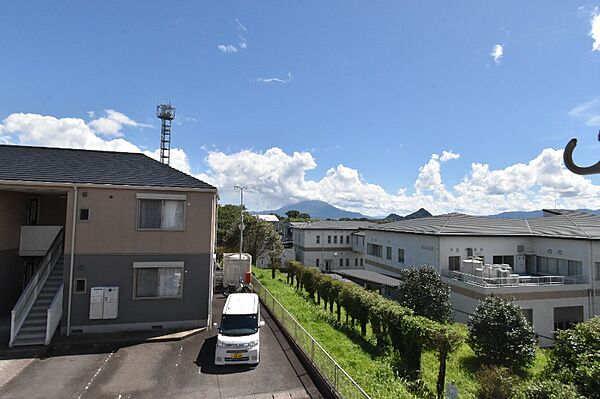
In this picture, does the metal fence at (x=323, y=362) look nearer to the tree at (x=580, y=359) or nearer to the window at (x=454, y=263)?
the tree at (x=580, y=359)

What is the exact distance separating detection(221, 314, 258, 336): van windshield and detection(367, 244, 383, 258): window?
84.1 feet

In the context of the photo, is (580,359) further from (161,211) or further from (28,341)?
(28,341)

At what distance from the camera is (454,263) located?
1059 inches

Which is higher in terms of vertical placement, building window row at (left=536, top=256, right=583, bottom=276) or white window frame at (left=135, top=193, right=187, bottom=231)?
white window frame at (left=135, top=193, right=187, bottom=231)

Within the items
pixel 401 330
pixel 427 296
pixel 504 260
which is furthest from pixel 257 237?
pixel 401 330

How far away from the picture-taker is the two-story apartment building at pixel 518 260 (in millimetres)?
22672

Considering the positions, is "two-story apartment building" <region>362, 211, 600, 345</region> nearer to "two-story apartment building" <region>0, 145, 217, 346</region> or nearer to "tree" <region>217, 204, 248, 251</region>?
"two-story apartment building" <region>0, 145, 217, 346</region>

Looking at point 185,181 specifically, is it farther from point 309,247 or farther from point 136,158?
point 309,247

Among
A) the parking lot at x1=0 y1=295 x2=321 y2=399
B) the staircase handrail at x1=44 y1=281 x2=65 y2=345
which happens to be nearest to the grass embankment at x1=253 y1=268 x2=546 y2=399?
the parking lot at x1=0 y1=295 x2=321 y2=399

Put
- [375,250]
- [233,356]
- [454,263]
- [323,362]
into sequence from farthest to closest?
1. [375,250]
2. [454,263]
3. [233,356]
4. [323,362]

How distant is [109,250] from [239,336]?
7.29 metres

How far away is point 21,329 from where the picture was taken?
13.3 m

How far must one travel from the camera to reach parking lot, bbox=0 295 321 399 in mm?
9773

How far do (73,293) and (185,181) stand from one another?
6641 millimetres
